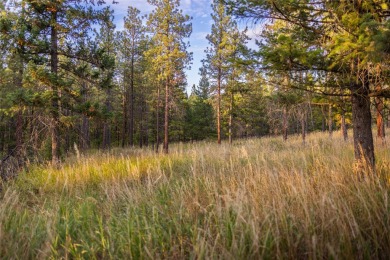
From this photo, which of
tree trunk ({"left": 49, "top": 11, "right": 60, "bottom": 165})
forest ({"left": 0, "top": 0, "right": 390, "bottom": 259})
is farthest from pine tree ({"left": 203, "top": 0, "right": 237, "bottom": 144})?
tree trunk ({"left": 49, "top": 11, "right": 60, "bottom": 165})

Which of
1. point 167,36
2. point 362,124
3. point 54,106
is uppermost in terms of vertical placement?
point 167,36

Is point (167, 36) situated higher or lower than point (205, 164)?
higher

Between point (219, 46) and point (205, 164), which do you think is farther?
point (219, 46)

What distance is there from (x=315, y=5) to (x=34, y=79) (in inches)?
320

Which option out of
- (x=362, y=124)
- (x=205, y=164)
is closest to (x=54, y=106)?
(x=205, y=164)

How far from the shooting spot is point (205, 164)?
6473 mm

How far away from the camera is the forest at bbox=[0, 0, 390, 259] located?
7.36 feet

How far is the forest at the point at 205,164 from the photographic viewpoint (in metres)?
2.24

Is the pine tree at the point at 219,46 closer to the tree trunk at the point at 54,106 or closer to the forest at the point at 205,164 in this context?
the forest at the point at 205,164

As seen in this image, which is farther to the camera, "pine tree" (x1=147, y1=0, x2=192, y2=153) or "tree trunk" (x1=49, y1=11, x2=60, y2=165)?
"pine tree" (x1=147, y1=0, x2=192, y2=153)

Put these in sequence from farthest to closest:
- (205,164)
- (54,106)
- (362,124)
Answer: (54,106), (205,164), (362,124)

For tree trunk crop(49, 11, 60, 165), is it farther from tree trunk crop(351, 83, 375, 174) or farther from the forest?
tree trunk crop(351, 83, 375, 174)

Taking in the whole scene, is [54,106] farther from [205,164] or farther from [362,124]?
[362,124]

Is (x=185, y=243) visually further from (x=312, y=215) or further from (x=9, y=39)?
(x=9, y=39)
